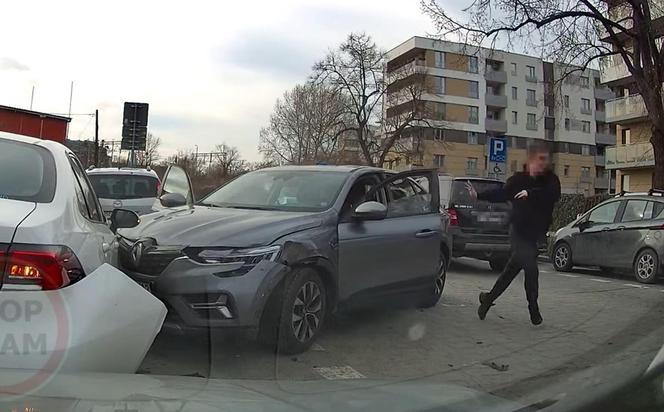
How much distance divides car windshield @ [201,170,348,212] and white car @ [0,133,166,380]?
7.10 feet

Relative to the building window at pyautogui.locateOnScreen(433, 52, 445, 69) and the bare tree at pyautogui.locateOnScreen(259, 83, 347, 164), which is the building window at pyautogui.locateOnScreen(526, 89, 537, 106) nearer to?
the building window at pyautogui.locateOnScreen(433, 52, 445, 69)

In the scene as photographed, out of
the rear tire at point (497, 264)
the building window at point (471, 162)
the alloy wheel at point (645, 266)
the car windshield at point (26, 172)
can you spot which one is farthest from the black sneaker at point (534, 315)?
the building window at point (471, 162)

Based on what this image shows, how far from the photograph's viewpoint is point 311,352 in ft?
16.5

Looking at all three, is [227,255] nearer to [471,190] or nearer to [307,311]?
[307,311]

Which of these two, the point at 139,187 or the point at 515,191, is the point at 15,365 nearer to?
the point at 515,191

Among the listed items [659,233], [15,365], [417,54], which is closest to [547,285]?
[659,233]

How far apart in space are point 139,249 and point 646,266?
28.9 ft

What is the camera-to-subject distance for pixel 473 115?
2719 inches

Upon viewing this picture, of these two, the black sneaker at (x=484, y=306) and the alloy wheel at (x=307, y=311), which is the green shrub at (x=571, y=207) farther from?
the alloy wheel at (x=307, y=311)

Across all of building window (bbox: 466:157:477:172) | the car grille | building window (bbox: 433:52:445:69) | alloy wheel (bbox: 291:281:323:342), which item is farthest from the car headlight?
building window (bbox: 466:157:477:172)

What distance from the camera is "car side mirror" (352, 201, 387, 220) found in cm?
545

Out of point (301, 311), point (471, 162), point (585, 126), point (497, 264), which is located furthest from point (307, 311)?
point (585, 126)

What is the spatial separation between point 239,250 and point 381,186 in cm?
208

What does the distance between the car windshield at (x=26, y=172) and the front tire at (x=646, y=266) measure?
9.56 m
